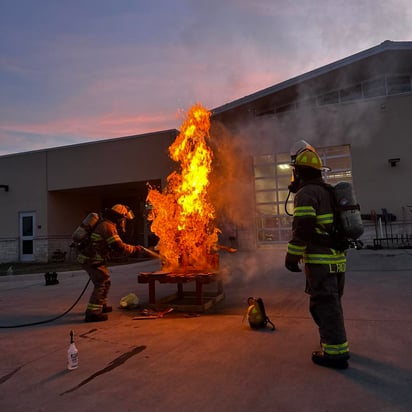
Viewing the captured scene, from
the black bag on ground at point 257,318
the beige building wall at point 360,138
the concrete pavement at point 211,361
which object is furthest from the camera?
the beige building wall at point 360,138

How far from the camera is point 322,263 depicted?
10.7ft

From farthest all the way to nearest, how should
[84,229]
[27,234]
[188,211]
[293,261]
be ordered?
[27,234]
[188,211]
[84,229]
[293,261]

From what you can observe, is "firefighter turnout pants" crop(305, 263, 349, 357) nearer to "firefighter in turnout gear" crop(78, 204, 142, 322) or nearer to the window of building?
"firefighter in turnout gear" crop(78, 204, 142, 322)

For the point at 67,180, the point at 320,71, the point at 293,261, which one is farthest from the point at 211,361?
the point at 67,180

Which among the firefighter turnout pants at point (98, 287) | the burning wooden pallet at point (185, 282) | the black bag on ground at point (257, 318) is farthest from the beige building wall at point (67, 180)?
the black bag on ground at point (257, 318)

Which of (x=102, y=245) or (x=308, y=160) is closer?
(x=308, y=160)

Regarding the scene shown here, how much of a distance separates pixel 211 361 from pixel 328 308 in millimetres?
1155

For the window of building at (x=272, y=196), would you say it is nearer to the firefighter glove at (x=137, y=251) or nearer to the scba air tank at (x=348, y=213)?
the firefighter glove at (x=137, y=251)

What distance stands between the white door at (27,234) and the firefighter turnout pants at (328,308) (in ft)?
56.5

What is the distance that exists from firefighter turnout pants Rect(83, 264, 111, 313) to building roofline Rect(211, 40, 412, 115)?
10.1 m

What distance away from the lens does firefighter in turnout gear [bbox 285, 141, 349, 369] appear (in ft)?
10.4

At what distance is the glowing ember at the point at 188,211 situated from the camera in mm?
6426

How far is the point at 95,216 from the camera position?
18.4 feet

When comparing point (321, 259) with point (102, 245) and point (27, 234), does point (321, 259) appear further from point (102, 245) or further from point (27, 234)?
point (27, 234)
